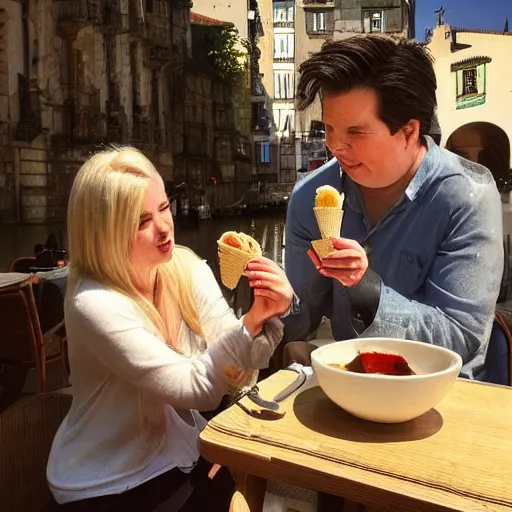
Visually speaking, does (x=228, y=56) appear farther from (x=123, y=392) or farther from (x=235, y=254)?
(x=123, y=392)

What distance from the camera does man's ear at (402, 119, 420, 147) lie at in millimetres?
1685

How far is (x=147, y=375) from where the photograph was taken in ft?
4.60

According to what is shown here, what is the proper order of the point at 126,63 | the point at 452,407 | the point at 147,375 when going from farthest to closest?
the point at 126,63, the point at 147,375, the point at 452,407

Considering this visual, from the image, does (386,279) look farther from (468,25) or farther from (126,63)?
(126,63)

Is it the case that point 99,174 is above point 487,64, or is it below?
below

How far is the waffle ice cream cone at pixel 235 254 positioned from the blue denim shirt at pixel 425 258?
1.08ft

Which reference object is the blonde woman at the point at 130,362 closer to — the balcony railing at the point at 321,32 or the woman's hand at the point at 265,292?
the woman's hand at the point at 265,292

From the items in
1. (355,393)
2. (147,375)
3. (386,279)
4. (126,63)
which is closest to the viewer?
(355,393)

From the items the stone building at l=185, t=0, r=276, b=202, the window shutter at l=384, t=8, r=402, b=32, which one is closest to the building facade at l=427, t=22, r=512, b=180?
the window shutter at l=384, t=8, r=402, b=32

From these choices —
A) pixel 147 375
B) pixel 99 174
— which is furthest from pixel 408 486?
pixel 99 174

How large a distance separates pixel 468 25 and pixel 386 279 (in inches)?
73.4

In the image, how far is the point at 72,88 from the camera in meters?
3.59

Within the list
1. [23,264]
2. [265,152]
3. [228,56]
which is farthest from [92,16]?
[23,264]

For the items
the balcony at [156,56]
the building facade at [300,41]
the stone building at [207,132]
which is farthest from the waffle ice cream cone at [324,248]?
the balcony at [156,56]
